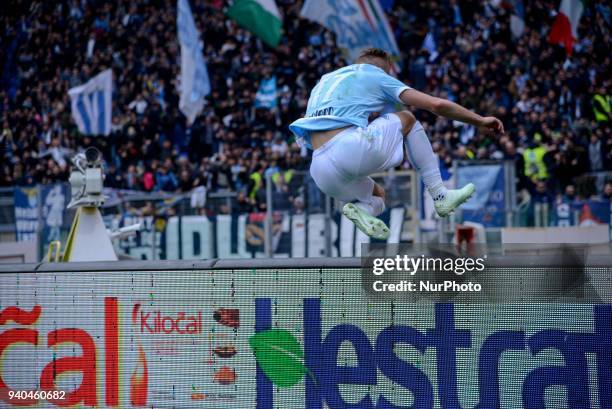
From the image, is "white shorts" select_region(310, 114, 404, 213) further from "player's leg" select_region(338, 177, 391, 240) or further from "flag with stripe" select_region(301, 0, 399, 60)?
"flag with stripe" select_region(301, 0, 399, 60)

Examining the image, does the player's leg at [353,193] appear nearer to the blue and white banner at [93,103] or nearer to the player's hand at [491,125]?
the player's hand at [491,125]

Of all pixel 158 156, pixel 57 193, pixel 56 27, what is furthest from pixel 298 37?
pixel 57 193

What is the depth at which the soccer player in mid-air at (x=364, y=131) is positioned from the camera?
6152 mm

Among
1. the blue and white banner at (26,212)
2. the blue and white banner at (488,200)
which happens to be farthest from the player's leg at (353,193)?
the blue and white banner at (26,212)

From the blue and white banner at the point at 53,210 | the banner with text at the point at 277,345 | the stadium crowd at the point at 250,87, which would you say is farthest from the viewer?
the stadium crowd at the point at 250,87

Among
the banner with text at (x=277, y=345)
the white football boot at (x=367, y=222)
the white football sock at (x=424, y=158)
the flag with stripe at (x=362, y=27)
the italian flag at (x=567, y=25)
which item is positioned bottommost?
the banner with text at (x=277, y=345)

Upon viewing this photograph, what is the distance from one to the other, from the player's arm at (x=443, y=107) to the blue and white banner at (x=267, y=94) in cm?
1620

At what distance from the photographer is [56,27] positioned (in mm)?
27328

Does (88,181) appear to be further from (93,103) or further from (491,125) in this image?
(93,103)

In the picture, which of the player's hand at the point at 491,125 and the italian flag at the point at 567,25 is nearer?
the player's hand at the point at 491,125

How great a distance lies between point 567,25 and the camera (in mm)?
19953

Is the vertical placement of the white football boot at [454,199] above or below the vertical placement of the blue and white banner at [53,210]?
below

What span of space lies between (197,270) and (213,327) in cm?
34

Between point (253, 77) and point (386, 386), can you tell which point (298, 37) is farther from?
point (386, 386)
